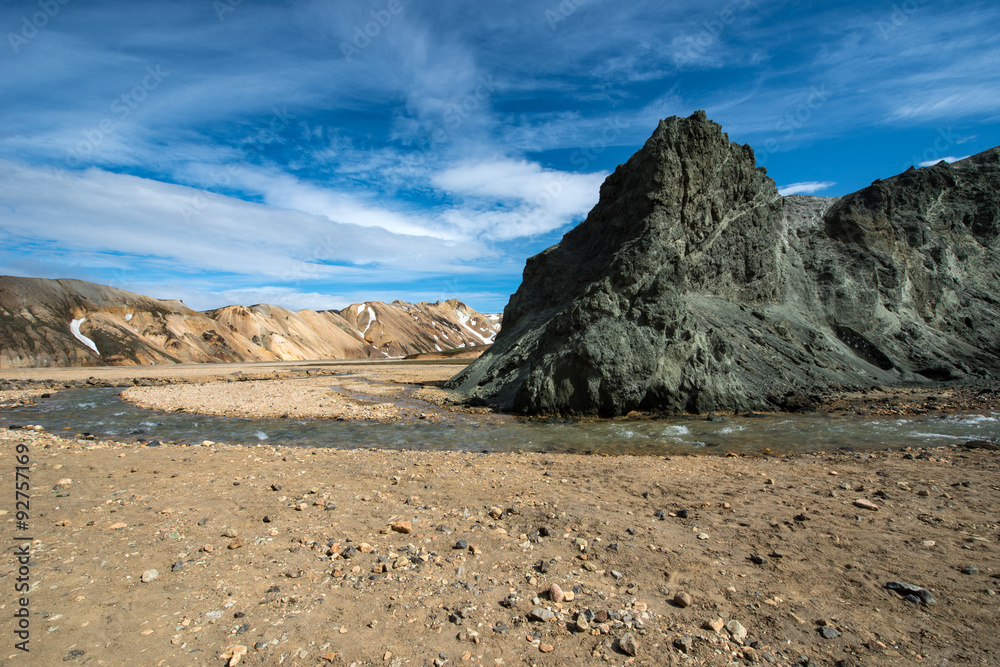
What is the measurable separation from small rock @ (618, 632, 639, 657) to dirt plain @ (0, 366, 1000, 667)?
2 centimetres

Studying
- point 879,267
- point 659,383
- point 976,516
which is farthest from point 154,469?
point 879,267

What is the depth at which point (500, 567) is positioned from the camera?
496 centimetres

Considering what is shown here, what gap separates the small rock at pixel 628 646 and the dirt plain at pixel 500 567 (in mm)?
17

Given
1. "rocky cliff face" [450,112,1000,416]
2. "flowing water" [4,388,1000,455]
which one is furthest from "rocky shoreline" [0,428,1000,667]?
"rocky cliff face" [450,112,1000,416]

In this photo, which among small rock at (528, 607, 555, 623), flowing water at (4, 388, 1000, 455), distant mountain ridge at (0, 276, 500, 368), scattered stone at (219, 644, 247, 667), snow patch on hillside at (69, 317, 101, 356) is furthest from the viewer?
snow patch on hillside at (69, 317, 101, 356)

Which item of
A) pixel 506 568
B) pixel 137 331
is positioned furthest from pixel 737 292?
pixel 137 331

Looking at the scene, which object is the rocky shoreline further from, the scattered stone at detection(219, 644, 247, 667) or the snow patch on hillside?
the snow patch on hillside

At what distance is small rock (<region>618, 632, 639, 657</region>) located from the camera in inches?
137

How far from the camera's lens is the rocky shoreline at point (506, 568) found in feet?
11.8

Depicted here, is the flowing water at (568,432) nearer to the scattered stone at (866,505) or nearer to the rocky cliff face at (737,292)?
the rocky cliff face at (737,292)

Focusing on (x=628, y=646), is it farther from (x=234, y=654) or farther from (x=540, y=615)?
(x=234, y=654)

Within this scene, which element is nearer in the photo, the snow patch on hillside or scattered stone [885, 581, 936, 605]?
scattered stone [885, 581, 936, 605]

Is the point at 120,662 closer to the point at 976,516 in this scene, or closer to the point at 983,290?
the point at 976,516

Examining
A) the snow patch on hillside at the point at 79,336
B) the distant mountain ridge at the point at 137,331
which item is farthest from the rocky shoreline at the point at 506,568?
the snow patch on hillside at the point at 79,336
